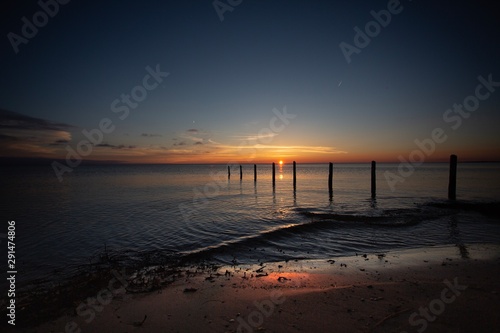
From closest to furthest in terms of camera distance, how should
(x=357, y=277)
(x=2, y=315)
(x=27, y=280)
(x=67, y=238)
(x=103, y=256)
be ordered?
1. (x=2, y=315)
2. (x=357, y=277)
3. (x=27, y=280)
4. (x=103, y=256)
5. (x=67, y=238)

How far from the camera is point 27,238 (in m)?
12.3

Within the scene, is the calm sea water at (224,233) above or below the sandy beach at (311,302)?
below

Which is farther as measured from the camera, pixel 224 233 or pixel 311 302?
pixel 224 233

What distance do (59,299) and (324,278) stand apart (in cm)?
620

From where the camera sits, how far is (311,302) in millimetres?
5035

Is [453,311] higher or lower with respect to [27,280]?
higher

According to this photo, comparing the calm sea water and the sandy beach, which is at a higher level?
the sandy beach

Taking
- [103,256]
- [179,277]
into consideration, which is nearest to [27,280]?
[103,256]

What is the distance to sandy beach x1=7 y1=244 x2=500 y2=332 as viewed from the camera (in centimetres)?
426

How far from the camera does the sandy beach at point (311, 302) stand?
426 centimetres

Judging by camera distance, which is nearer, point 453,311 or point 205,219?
point 453,311

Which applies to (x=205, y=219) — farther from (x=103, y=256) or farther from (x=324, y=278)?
(x=324, y=278)

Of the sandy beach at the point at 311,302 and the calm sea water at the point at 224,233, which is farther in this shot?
the calm sea water at the point at 224,233

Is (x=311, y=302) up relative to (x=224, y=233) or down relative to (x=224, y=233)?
up
